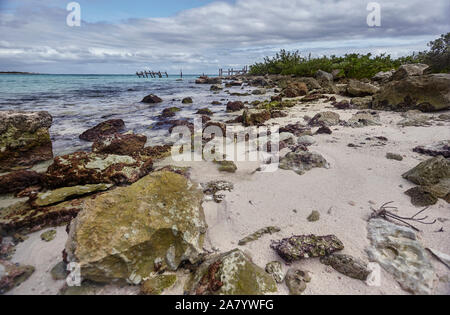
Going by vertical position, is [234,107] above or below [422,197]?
above

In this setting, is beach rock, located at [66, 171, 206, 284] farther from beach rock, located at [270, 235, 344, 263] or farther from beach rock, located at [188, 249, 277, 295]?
beach rock, located at [270, 235, 344, 263]

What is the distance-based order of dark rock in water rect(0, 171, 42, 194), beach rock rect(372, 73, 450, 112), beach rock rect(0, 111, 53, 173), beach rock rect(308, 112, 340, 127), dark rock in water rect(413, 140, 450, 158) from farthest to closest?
beach rock rect(372, 73, 450, 112)
beach rock rect(308, 112, 340, 127)
beach rock rect(0, 111, 53, 173)
dark rock in water rect(413, 140, 450, 158)
dark rock in water rect(0, 171, 42, 194)

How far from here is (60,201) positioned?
363cm

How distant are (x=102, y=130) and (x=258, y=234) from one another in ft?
26.8

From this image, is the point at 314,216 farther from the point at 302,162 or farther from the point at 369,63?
the point at 369,63

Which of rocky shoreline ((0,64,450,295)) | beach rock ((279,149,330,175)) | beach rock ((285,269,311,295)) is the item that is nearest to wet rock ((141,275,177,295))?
rocky shoreline ((0,64,450,295))

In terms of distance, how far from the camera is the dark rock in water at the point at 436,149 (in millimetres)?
4602

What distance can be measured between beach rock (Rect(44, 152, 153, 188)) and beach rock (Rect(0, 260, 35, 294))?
71.4 inches

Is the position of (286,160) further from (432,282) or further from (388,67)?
(388,67)

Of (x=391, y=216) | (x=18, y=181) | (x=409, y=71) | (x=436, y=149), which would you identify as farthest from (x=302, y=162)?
(x=409, y=71)

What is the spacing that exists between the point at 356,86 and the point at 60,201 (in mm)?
15687

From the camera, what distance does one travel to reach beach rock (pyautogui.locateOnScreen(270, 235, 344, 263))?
248 cm

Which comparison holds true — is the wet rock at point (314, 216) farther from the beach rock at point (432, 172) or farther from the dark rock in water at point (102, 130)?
the dark rock in water at point (102, 130)

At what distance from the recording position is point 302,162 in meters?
4.75
